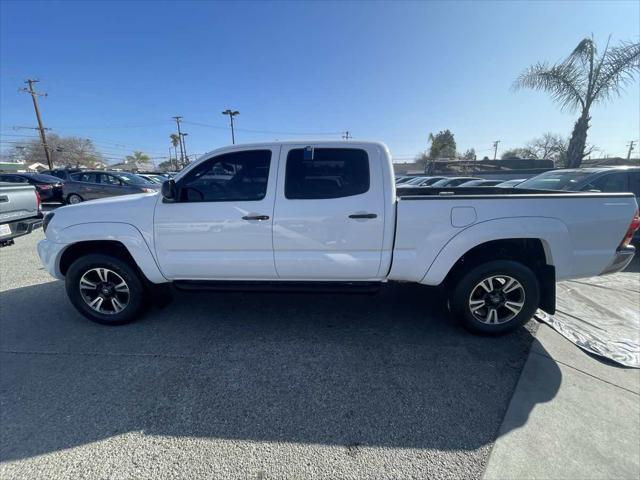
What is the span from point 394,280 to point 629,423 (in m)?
1.98

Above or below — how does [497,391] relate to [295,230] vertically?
below

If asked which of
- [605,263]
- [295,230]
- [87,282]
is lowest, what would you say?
[87,282]

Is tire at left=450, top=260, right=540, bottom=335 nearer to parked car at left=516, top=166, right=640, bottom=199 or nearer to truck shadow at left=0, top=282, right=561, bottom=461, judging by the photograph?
truck shadow at left=0, top=282, right=561, bottom=461

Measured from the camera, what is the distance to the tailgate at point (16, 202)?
4.73 metres

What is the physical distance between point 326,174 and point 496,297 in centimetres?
217

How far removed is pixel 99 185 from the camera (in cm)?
1181

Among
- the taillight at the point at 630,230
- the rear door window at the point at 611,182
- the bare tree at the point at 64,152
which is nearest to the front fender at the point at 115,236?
the taillight at the point at 630,230

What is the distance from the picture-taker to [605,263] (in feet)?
9.79

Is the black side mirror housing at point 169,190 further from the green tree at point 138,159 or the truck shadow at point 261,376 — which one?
the green tree at point 138,159

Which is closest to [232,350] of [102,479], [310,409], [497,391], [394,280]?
[310,409]

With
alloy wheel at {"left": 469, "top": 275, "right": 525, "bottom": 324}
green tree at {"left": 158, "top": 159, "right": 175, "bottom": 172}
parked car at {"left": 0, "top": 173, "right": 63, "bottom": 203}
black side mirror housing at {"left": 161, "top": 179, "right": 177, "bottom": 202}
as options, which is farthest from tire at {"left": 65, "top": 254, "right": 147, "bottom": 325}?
green tree at {"left": 158, "top": 159, "right": 175, "bottom": 172}

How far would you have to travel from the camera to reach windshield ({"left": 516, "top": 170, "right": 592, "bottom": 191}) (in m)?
5.88

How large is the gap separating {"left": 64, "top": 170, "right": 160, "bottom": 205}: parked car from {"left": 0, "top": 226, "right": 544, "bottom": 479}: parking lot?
9035mm

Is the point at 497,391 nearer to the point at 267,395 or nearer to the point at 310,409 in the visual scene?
the point at 310,409
